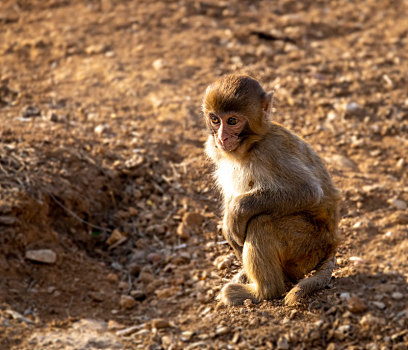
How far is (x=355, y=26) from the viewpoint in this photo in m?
10.8

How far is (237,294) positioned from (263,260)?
0.46m

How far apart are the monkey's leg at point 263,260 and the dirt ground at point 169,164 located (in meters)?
0.15

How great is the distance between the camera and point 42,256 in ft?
21.4

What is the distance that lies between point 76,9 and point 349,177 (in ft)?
20.4

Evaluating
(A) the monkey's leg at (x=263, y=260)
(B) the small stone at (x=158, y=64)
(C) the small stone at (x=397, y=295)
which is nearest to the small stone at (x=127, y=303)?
(A) the monkey's leg at (x=263, y=260)

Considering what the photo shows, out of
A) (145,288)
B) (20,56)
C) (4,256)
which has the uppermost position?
(20,56)

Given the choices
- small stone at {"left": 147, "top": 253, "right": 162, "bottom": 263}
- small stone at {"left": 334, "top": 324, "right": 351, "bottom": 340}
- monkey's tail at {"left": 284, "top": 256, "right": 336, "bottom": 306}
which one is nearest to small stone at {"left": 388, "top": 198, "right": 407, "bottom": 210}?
monkey's tail at {"left": 284, "top": 256, "right": 336, "bottom": 306}

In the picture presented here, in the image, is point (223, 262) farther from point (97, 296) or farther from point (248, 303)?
point (97, 296)

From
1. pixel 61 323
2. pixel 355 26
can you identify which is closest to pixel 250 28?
pixel 355 26

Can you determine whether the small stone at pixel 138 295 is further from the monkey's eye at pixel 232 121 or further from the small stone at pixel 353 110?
the small stone at pixel 353 110

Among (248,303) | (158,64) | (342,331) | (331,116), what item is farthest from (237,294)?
(158,64)

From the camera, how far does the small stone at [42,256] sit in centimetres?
650

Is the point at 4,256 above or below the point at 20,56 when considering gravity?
below

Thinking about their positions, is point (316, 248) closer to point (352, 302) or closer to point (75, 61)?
point (352, 302)
